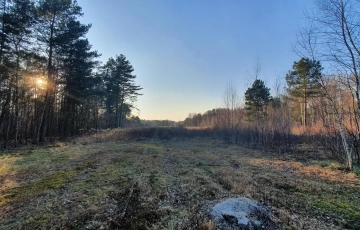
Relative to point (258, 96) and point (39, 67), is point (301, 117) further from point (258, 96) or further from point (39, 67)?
point (39, 67)

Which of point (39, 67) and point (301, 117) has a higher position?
point (39, 67)

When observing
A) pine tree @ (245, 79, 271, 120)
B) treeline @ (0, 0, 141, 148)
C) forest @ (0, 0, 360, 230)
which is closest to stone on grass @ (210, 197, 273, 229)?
forest @ (0, 0, 360, 230)

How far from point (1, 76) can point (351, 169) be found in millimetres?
18232

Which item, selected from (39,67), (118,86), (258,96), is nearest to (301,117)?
(258,96)

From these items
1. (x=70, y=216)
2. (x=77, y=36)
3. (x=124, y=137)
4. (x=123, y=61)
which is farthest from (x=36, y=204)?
(x=123, y=61)

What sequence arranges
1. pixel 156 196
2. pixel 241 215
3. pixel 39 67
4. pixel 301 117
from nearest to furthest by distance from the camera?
pixel 241 215
pixel 156 196
pixel 39 67
pixel 301 117

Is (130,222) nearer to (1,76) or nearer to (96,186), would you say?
(96,186)

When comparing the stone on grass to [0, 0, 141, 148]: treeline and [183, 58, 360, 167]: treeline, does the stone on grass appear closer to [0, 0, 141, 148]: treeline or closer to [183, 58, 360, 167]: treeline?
[183, 58, 360, 167]: treeline

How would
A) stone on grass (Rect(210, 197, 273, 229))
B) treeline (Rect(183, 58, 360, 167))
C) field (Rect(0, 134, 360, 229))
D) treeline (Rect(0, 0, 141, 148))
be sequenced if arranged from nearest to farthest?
stone on grass (Rect(210, 197, 273, 229)), field (Rect(0, 134, 360, 229)), treeline (Rect(183, 58, 360, 167)), treeline (Rect(0, 0, 141, 148))

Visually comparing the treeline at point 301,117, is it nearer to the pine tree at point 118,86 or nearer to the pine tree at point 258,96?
the pine tree at point 258,96

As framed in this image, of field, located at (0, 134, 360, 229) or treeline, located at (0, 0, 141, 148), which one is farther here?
treeline, located at (0, 0, 141, 148)

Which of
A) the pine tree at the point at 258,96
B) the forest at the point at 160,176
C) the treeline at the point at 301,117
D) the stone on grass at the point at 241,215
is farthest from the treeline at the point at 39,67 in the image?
the pine tree at the point at 258,96

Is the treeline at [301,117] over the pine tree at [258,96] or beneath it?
beneath

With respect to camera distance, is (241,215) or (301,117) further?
(301,117)
